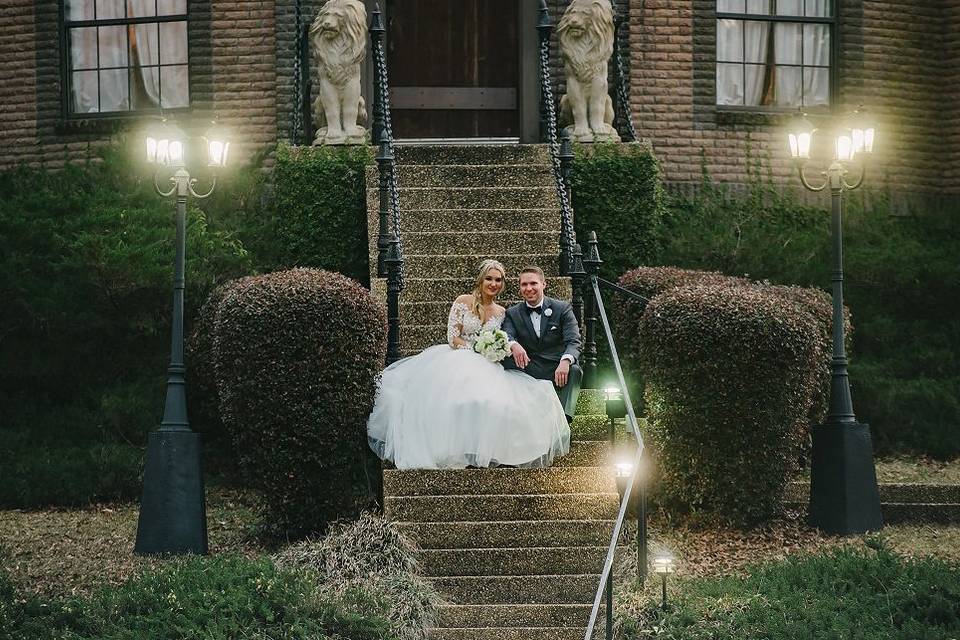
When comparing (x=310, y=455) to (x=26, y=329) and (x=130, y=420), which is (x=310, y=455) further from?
(x=26, y=329)

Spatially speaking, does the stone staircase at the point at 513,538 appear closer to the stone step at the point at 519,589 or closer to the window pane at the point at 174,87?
the stone step at the point at 519,589

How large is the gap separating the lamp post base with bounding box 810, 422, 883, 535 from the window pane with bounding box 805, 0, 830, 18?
7.76 metres

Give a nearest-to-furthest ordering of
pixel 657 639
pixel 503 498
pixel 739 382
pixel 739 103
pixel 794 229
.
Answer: pixel 657 639, pixel 503 498, pixel 739 382, pixel 794 229, pixel 739 103

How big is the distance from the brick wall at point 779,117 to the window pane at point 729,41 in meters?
0.44

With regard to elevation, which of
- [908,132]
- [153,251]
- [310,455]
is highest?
[908,132]

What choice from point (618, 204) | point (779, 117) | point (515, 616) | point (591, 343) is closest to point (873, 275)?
point (779, 117)

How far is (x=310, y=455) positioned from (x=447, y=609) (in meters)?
1.64

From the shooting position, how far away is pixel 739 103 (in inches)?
679

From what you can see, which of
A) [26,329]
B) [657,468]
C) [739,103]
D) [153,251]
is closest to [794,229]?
[739,103]

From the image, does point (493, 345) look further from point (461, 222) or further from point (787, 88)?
point (787, 88)

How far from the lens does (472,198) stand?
13.4m

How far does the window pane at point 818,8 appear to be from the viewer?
1756 cm

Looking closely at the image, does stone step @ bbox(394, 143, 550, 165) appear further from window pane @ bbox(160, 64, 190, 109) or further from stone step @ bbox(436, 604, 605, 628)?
stone step @ bbox(436, 604, 605, 628)

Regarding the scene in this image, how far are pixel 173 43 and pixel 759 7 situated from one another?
6.78 m
